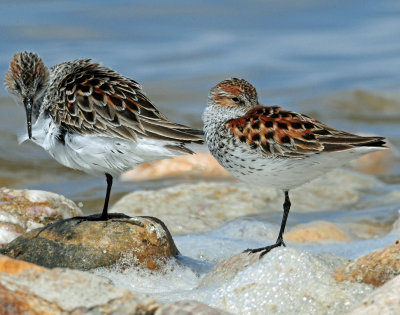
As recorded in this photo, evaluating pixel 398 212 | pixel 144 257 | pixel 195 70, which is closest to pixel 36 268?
pixel 144 257

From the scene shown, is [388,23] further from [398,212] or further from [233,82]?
[233,82]

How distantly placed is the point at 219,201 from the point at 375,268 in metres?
4.95

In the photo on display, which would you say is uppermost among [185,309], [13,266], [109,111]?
[109,111]

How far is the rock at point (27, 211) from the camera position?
7.02m

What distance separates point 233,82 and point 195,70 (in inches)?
433

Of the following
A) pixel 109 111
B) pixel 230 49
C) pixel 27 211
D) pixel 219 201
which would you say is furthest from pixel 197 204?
pixel 230 49

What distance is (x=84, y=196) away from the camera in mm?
10633

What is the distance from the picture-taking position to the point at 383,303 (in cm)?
422

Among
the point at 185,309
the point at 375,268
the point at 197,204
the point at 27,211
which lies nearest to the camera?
the point at 185,309

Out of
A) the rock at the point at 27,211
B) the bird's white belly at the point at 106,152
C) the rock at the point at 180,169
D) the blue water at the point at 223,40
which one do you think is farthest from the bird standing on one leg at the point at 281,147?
the blue water at the point at 223,40

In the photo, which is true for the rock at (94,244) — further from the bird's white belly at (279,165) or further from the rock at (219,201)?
the rock at (219,201)

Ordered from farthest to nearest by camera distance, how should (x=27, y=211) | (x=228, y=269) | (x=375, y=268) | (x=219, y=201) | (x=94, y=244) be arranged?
(x=219, y=201)
(x=27, y=211)
(x=94, y=244)
(x=228, y=269)
(x=375, y=268)

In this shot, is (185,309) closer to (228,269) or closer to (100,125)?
(228,269)

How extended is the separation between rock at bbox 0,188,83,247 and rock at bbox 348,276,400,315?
3.67 meters
